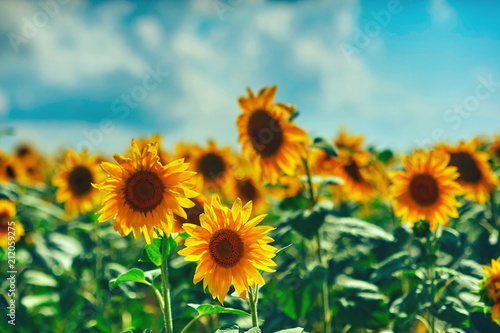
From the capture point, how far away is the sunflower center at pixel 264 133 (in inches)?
108

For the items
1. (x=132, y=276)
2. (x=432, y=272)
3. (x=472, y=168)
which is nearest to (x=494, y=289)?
(x=432, y=272)

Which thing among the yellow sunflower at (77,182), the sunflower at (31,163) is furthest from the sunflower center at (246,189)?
the sunflower at (31,163)

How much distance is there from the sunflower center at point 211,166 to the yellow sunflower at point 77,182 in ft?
3.13

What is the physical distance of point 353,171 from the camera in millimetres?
3830

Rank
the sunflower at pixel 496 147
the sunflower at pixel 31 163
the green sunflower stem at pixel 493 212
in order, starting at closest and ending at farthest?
1. the green sunflower stem at pixel 493 212
2. the sunflower at pixel 496 147
3. the sunflower at pixel 31 163

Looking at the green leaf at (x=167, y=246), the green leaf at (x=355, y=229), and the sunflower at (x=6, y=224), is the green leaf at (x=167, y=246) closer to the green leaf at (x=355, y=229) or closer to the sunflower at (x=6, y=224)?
the green leaf at (x=355, y=229)

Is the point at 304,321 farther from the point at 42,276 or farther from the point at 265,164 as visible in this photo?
the point at 42,276

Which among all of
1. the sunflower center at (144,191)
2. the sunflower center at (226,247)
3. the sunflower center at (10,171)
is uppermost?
the sunflower center at (10,171)

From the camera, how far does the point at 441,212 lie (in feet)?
8.46

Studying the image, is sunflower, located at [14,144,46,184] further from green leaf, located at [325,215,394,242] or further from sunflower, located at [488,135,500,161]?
sunflower, located at [488,135,500,161]

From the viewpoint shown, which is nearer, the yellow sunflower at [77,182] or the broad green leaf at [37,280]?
the broad green leaf at [37,280]

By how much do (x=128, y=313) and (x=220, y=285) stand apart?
94.2 inches

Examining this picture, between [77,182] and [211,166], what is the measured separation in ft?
4.18

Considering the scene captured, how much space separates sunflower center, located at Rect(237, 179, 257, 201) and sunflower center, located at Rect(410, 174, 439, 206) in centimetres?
225
